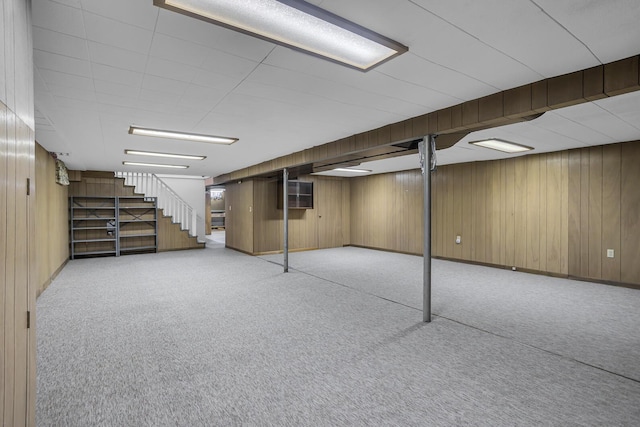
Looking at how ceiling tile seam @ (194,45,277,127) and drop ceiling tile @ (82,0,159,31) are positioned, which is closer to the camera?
drop ceiling tile @ (82,0,159,31)

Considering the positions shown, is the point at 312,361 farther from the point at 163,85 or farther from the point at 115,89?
the point at 115,89

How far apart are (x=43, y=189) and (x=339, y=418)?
5825 millimetres

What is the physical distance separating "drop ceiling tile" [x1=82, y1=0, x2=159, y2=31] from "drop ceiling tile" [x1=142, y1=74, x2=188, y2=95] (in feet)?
2.68

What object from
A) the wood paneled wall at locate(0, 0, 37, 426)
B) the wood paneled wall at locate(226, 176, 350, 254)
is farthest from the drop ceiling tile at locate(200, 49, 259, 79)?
the wood paneled wall at locate(226, 176, 350, 254)

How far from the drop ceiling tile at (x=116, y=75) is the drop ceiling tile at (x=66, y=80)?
0.16 meters

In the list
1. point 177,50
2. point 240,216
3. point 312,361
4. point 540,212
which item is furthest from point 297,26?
point 240,216

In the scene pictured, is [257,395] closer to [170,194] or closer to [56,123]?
[56,123]

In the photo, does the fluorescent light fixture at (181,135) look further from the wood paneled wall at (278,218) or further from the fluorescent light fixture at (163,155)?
the wood paneled wall at (278,218)

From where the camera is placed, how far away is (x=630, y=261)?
4.99 meters

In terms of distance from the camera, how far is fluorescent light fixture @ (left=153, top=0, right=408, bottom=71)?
1654 millimetres

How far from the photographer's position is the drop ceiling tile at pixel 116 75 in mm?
2365

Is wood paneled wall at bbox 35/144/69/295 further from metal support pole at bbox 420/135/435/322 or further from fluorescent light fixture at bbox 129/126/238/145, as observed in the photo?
metal support pole at bbox 420/135/435/322

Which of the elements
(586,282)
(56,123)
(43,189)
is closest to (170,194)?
(43,189)

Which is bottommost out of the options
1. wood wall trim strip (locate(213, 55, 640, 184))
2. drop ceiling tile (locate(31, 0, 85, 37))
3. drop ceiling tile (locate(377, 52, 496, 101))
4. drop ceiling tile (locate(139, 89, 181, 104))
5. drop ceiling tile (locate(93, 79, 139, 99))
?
wood wall trim strip (locate(213, 55, 640, 184))
